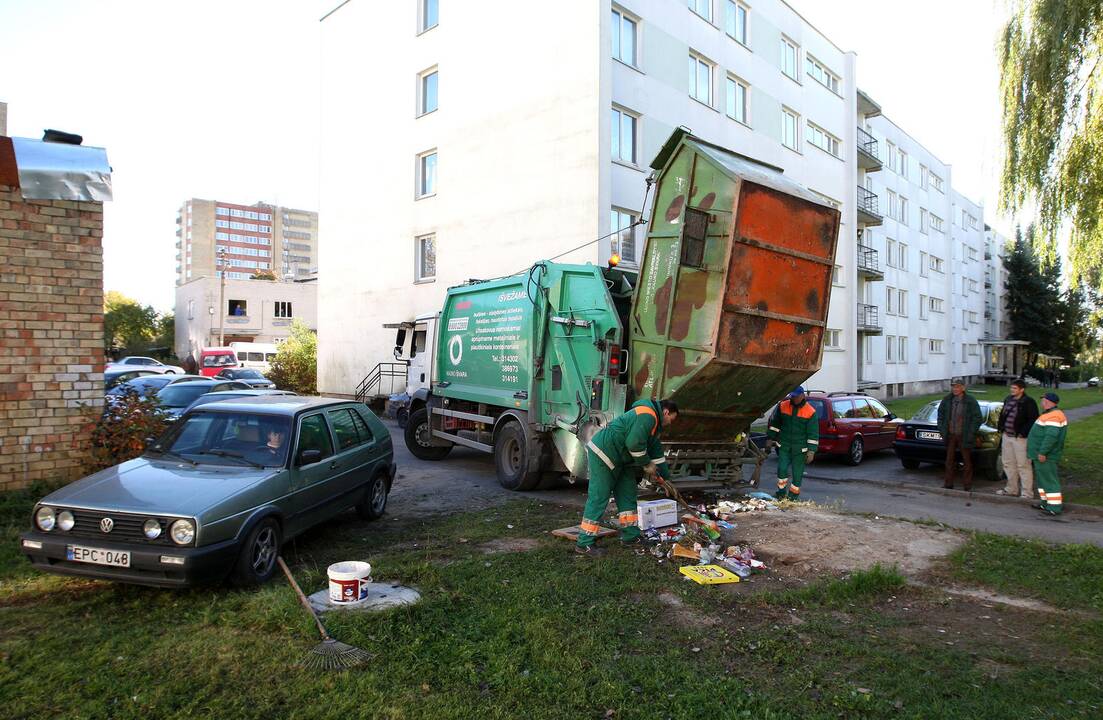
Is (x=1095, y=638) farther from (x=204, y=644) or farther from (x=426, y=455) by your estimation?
(x=426, y=455)

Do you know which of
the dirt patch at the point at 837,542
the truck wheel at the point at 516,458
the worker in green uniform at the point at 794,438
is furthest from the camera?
the truck wheel at the point at 516,458

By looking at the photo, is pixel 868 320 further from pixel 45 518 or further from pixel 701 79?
pixel 45 518

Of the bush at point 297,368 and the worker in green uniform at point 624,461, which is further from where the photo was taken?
the bush at point 297,368

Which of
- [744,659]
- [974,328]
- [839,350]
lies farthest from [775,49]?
[974,328]

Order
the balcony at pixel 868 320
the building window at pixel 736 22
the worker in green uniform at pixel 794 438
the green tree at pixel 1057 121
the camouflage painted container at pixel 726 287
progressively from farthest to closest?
the balcony at pixel 868 320 < the building window at pixel 736 22 < the green tree at pixel 1057 121 < the worker in green uniform at pixel 794 438 < the camouflage painted container at pixel 726 287

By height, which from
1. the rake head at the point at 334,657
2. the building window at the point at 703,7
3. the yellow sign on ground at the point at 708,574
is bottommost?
the yellow sign on ground at the point at 708,574

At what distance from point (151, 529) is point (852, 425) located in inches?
495

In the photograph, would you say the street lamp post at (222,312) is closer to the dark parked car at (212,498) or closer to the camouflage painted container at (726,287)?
the dark parked car at (212,498)

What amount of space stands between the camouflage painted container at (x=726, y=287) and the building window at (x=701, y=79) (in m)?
13.2

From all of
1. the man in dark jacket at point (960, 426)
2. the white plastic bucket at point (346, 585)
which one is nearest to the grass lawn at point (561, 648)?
the white plastic bucket at point (346, 585)

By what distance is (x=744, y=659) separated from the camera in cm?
425

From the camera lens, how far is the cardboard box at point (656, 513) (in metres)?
6.95

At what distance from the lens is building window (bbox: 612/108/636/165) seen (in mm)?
17609

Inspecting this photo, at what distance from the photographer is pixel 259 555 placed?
5.52 metres
